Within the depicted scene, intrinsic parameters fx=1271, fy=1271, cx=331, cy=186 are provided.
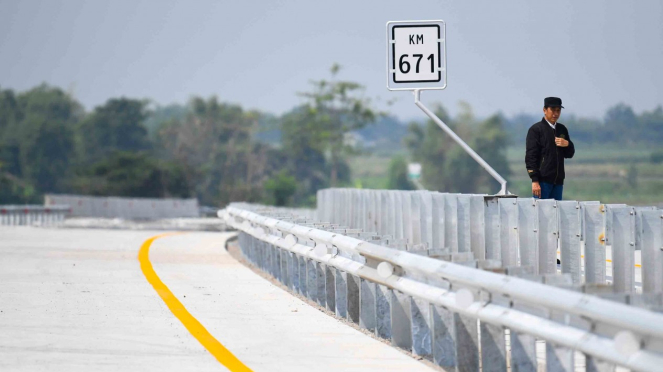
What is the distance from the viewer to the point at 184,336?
10.5 m

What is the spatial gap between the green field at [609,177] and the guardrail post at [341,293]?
119 m

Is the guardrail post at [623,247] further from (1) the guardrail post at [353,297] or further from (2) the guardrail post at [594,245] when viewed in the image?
(1) the guardrail post at [353,297]

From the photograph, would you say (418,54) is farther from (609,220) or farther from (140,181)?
(140,181)

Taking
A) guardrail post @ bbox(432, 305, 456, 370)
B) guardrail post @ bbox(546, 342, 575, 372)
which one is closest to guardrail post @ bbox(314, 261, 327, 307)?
guardrail post @ bbox(432, 305, 456, 370)

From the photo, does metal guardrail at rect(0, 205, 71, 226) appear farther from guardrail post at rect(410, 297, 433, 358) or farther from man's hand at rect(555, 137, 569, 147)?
guardrail post at rect(410, 297, 433, 358)

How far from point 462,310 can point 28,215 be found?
155 ft

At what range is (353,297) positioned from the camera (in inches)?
469

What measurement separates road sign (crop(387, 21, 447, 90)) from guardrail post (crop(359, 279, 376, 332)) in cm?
647

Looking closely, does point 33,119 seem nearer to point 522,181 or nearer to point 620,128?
point 522,181

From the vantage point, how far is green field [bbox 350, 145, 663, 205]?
142 metres

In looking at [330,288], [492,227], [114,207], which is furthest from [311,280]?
[114,207]

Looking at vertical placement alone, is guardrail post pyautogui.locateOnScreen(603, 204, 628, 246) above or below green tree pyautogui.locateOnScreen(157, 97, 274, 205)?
below

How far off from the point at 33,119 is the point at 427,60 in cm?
14241

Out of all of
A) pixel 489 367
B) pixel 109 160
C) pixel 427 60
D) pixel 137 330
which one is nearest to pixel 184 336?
pixel 137 330
